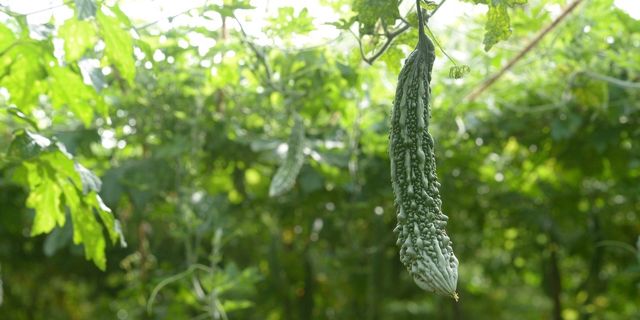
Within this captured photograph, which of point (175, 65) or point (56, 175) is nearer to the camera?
point (56, 175)

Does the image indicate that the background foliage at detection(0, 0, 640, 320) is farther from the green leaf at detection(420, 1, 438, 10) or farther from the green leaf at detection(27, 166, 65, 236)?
the green leaf at detection(420, 1, 438, 10)

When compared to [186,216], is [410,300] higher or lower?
lower

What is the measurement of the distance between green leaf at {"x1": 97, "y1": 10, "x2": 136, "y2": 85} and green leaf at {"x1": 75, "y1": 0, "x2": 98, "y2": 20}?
6.9 inches

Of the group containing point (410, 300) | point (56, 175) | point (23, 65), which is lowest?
point (410, 300)

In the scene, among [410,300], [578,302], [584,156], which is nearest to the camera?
[584,156]

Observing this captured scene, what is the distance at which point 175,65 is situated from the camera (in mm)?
2486

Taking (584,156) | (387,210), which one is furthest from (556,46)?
(387,210)

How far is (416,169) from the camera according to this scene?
1.27 m

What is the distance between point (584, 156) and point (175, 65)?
5.54 feet

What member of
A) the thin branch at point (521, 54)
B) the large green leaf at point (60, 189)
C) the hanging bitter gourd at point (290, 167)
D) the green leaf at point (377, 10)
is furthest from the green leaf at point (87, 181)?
the thin branch at point (521, 54)

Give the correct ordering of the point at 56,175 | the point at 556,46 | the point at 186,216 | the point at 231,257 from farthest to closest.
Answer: the point at 231,257 < the point at 556,46 < the point at 186,216 < the point at 56,175

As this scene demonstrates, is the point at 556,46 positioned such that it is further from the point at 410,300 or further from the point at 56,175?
the point at 410,300

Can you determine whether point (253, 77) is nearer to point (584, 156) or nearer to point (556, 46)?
point (556, 46)

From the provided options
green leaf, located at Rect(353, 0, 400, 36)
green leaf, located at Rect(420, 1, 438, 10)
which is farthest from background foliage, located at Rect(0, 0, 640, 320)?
green leaf, located at Rect(420, 1, 438, 10)
